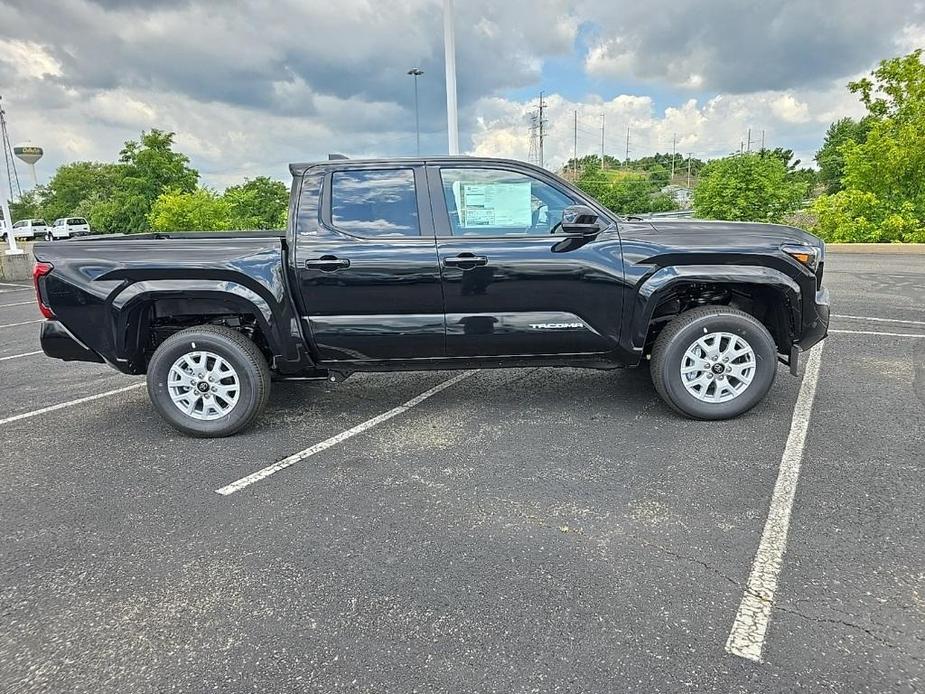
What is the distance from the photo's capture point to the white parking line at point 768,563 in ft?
7.06

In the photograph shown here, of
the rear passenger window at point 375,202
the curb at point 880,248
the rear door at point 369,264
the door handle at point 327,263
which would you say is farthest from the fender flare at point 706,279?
the curb at point 880,248

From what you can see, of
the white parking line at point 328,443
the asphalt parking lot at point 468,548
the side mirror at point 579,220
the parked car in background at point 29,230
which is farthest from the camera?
the parked car in background at point 29,230

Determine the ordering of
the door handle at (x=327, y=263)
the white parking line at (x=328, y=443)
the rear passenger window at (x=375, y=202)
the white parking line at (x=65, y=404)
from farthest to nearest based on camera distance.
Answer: the white parking line at (x=65, y=404), the rear passenger window at (x=375, y=202), the door handle at (x=327, y=263), the white parking line at (x=328, y=443)

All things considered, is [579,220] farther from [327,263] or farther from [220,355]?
[220,355]

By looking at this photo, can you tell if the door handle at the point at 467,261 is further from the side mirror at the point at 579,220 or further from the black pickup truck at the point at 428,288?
the side mirror at the point at 579,220

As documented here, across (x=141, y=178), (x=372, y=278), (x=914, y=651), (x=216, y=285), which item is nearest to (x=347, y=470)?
(x=372, y=278)

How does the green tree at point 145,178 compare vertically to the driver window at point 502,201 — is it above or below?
above

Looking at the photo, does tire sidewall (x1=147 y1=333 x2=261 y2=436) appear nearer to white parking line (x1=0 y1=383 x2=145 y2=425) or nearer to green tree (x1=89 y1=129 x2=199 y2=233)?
white parking line (x1=0 y1=383 x2=145 y2=425)

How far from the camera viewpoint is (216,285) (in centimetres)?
399

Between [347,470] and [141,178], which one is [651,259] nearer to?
[347,470]

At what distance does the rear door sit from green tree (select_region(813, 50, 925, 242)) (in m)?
17.6

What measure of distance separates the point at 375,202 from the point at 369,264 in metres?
0.47

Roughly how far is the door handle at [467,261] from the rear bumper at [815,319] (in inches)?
89.3

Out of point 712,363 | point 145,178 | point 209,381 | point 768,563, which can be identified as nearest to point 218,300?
point 209,381
